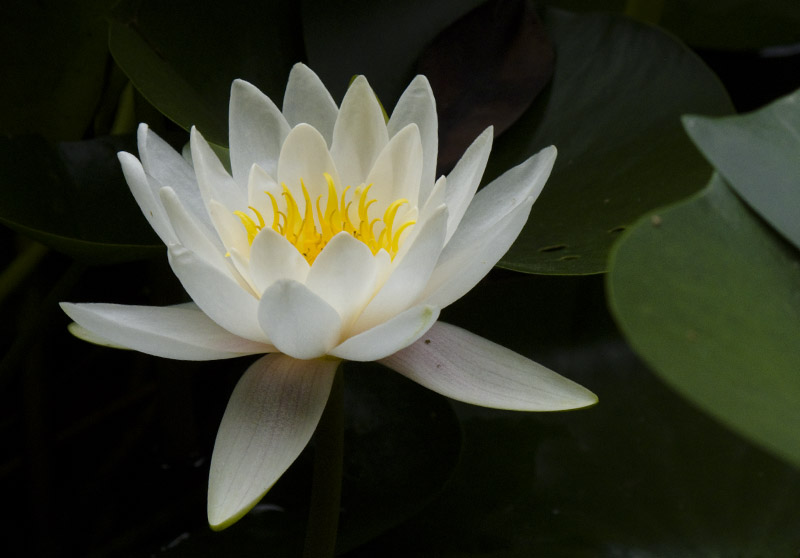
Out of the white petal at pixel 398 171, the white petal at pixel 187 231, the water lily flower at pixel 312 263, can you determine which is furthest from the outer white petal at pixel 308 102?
the white petal at pixel 187 231

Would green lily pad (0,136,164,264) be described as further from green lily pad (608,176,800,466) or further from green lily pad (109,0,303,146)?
green lily pad (608,176,800,466)

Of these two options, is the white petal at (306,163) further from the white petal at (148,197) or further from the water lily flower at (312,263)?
the white petal at (148,197)

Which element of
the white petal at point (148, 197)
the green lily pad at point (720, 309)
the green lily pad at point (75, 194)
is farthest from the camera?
the green lily pad at point (75, 194)

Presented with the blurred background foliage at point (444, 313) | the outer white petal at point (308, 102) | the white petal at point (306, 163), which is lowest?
the blurred background foliage at point (444, 313)

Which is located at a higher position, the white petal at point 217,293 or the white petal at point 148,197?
the white petal at point 148,197

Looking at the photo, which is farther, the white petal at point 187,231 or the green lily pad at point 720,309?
the white petal at point 187,231

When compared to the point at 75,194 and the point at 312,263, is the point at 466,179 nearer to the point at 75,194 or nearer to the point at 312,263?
the point at 312,263

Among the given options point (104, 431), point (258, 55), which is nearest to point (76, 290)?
point (104, 431)

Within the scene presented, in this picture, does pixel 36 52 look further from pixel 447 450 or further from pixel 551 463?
pixel 551 463
